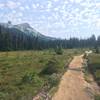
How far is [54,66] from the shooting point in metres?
43.1

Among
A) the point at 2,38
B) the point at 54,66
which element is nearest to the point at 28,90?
the point at 54,66

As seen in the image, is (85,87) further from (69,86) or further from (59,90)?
(59,90)

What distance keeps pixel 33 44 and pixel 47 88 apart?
486 feet

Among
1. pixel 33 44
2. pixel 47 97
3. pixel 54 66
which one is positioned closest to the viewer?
pixel 47 97

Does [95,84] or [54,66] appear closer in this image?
[95,84]

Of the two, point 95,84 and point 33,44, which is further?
point 33,44

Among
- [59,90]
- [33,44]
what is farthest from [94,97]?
[33,44]

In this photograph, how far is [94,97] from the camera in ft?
83.3

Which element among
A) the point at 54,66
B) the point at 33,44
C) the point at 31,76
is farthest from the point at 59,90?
the point at 33,44

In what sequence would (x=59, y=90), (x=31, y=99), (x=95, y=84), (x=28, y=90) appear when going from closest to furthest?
(x=31, y=99), (x=28, y=90), (x=59, y=90), (x=95, y=84)

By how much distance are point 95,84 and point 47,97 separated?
1158 cm

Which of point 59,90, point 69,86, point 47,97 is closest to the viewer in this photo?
point 47,97

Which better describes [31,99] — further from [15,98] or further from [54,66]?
[54,66]

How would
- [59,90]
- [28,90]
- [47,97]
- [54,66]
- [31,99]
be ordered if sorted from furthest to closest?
[54,66] → [59,90] → [28,90] → [47,97] → [31,99]
